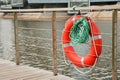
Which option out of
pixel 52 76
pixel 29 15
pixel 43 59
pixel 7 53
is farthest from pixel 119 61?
pixel 29 15

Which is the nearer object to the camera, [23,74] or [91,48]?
[91,48]

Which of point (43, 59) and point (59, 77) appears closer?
point (59, 77)

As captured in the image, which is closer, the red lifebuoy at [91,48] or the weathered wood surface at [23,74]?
the red lifebuoy at [91,48]

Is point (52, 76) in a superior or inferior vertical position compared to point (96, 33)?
inferior

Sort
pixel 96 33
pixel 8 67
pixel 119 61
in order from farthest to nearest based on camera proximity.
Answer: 1. pixel 119 61
2. pixel 8 67
3. pixel 96 33

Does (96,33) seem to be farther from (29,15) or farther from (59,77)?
(29,15)

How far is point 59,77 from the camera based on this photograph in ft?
15.0

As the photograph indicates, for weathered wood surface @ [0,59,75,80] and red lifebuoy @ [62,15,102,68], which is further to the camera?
weathered wood surface @ [0,59,75,80]

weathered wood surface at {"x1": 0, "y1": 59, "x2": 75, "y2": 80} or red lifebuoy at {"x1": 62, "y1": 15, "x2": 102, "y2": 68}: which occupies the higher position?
red lifebuoy at {"x1": 62, "y1": 15, "x2": 102, "y2": 68}

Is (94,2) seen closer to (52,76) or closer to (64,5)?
(64,5)

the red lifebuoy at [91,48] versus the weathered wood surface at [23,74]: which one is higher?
the red lifebuoy at [91,48]

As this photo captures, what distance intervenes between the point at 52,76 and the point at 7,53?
6806 millimetres

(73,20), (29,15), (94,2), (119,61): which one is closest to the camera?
(73,20)

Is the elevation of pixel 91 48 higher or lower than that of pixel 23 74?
higher
